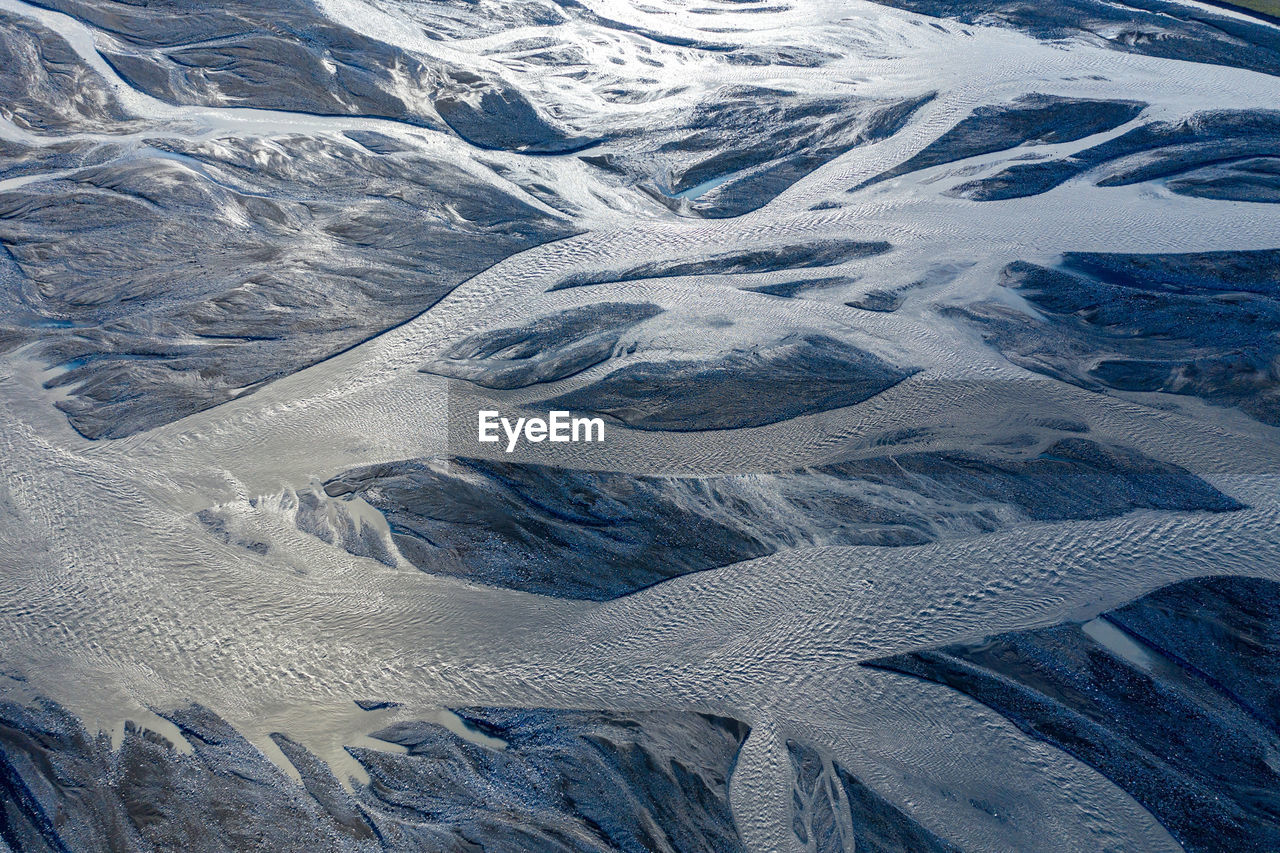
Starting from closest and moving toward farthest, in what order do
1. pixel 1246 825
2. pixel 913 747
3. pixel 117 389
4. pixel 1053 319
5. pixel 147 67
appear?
pixel 1246 825 → pixel 913 747 → pixel 117 389 → pixel 1053 319 → pixel 147 67

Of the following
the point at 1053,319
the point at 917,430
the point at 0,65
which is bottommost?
the point at 917,430

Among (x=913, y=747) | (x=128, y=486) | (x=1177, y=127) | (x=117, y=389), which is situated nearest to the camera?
(x=913, y=747)

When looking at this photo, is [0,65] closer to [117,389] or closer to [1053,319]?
[117,389]

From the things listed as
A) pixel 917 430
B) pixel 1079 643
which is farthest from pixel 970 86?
pixel 1079 643

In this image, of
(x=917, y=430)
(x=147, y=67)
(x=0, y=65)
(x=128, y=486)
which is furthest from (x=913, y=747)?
(x=0, y=65)

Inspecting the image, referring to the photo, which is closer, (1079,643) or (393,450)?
(1079,643)

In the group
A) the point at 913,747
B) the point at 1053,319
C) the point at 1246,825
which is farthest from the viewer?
the point at 1053,319

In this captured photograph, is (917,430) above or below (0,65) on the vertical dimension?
below

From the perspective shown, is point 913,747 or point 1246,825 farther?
point 913,747

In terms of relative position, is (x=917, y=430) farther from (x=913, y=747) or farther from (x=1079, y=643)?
(x=913, y=747)
